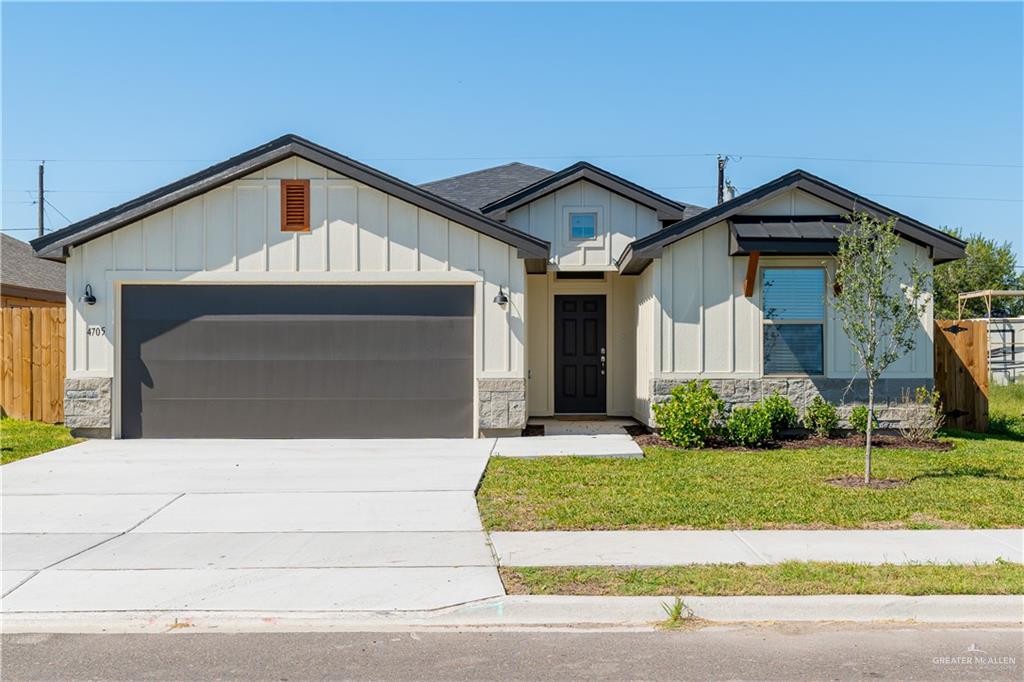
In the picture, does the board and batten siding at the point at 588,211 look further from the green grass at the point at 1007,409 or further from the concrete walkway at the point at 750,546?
the concrete walkway at the point at 750,546

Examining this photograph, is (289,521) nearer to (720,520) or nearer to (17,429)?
(720,520)

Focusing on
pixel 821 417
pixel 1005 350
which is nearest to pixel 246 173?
pixel 821 417

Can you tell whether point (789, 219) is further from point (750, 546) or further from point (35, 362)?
point (35, 362)

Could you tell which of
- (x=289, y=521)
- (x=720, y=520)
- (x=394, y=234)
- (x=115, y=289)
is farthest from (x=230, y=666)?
(x=115, y=289)

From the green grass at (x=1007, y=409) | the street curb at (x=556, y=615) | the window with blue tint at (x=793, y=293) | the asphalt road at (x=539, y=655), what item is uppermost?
the window with blue tint at (x=793, y=293)

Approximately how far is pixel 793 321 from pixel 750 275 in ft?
3.46

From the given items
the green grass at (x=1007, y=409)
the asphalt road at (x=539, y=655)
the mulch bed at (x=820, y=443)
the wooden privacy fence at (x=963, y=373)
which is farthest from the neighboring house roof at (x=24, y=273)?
the green grass at (x=1007, y=409)

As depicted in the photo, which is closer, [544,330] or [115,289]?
[115,289]

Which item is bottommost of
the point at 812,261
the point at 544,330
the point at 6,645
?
the point at 6,645

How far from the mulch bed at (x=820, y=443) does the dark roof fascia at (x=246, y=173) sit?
131 inches

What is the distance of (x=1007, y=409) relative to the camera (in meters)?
16.8

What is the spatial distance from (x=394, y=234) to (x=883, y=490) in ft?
25.7

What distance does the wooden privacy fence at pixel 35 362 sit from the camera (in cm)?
1505

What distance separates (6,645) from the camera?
5090 millimetres
